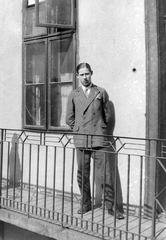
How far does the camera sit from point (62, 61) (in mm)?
5453

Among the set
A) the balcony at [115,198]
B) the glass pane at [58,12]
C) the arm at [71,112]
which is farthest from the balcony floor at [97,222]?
the glass pane at [58,12]

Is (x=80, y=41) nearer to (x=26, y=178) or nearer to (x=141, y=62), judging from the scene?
(x=141, y=62)

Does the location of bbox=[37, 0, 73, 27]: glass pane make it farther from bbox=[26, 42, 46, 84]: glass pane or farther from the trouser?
the trouser

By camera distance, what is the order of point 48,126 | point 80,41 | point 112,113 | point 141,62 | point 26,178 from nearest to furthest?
point 141,62 → point 112,113 → point 80,41 → point 48,126 → point 26,178

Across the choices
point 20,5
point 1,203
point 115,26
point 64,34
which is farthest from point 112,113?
point 20,5

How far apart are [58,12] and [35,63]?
97 cm

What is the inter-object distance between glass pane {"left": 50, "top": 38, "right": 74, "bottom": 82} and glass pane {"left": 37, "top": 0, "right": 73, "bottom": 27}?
29 centimetres

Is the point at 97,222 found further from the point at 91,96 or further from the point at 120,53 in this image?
the point at 120,53

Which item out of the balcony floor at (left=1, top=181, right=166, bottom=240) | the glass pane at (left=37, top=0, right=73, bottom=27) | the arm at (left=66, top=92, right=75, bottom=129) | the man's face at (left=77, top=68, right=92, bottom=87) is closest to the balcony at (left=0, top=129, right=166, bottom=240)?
the balcony floor at (left=1, top=181, right=166, bottom=240)

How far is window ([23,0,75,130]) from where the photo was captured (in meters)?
5.37

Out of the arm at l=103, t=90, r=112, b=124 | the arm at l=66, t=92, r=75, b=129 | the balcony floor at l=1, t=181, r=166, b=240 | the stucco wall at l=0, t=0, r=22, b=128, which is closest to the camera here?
the balcony floor at l=1, t=181, r=166, b=240

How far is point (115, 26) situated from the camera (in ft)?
15.3

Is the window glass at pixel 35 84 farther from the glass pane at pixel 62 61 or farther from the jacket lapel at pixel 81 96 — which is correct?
the jacket lapel at pixel 81 96

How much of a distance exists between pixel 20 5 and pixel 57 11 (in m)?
1.04
